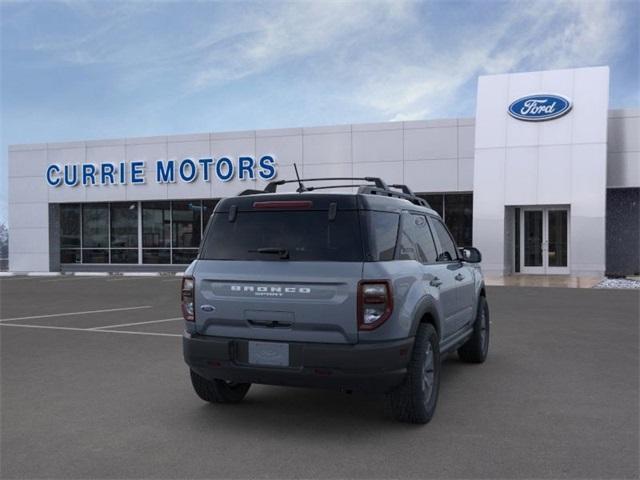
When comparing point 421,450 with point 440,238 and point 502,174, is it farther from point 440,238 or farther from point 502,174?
point 502,174

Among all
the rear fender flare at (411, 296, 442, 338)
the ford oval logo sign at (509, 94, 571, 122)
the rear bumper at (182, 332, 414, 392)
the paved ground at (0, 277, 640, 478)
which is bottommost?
the paved ground at (0, 277, 640, 478)

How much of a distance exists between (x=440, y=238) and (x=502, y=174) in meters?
16.6

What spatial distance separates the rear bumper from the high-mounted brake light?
3.56 feet

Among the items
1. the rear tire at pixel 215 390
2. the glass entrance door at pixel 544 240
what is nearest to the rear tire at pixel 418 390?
the rear tire at pixel 215 390

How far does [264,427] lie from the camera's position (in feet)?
16.7

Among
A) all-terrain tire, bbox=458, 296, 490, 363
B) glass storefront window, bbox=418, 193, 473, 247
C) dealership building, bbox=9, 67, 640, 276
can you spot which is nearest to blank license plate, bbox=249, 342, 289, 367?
all-terrain tire, bbox=458, 296, 490, 363

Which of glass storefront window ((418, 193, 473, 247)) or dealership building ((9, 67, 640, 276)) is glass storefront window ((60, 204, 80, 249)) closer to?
dealership building ((9, 67, 640, 276))

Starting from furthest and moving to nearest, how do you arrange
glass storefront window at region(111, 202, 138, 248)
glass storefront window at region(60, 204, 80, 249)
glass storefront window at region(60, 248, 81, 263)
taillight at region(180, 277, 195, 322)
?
glass storefront window at region(60, 248, 81, 263)
glass storefront window at region(60, 204, 80, 249)
glass storefront window at region(111, 202, 138, 248)
taillight at region(180, 277, 195, 322)

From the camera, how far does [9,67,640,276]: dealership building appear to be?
70.7ft

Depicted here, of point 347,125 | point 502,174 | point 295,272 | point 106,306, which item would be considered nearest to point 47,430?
point 295,272

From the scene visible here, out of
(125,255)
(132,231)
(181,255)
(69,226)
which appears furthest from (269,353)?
(69,226)

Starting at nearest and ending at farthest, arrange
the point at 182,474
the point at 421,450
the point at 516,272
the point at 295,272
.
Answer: the point at 182,474
the point at 421,450
the point at 295,272
the point at 516,272

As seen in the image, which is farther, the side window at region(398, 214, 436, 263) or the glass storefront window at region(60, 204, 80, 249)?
the glass storefront window at region(60, 204, 80, 249)

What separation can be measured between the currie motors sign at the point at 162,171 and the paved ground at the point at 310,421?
17.6 metres
